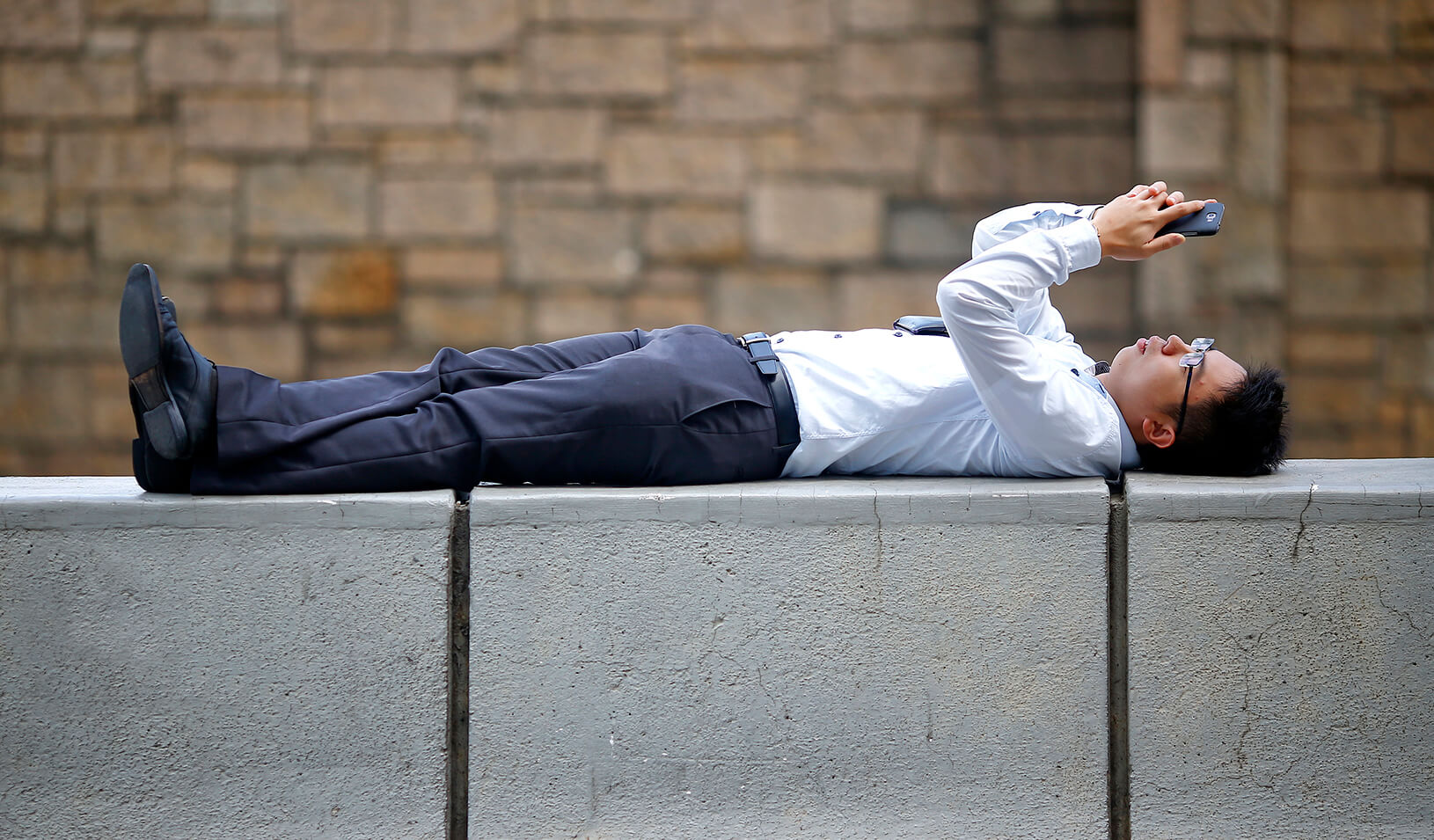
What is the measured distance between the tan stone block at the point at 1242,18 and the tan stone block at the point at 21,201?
5.20 m

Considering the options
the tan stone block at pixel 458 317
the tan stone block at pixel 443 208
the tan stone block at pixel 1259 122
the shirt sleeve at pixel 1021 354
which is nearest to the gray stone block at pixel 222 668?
the shirt sleeve at pixel 1021 354

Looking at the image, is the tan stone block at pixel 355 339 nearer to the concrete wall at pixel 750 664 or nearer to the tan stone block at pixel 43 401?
the tan stone block at pixel 43 401

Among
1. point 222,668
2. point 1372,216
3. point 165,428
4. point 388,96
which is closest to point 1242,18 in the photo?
point 1372,216

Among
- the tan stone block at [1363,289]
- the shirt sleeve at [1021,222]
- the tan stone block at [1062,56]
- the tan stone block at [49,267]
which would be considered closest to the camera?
the shirt sleeve at [1021,222]

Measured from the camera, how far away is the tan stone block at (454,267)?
5.18 m

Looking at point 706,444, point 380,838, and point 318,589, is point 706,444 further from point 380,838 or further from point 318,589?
point 380,838

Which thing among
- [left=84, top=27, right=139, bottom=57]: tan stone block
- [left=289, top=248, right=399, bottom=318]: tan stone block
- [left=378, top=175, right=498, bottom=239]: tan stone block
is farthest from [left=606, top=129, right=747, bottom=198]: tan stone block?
[left=84, top=27, right=139, bottom=57]: tan stone block

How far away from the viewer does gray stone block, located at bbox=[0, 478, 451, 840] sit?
7.20 ft

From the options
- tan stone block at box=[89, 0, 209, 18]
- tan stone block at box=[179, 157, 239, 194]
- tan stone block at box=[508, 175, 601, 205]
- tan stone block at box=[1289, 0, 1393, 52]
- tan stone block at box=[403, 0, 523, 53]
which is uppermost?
tan stone block at box=[89, 0, 209, 18]

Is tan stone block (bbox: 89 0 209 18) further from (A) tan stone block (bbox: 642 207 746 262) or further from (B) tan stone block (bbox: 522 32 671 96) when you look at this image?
(A) tan stone block (bbox: 642 207 746 262)

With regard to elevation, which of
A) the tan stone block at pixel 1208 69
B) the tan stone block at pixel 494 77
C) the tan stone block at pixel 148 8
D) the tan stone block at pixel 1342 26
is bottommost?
the tan stone block at pixel 1208 69

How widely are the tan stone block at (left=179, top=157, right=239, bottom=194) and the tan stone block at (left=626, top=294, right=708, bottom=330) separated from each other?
6.30ft

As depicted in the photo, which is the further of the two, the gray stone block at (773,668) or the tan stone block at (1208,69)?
the tan stone block at (1208,69)

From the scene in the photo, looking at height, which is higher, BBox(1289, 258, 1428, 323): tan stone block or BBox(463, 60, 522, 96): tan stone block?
BBox(463, 60, 522, 96): tan stone block
